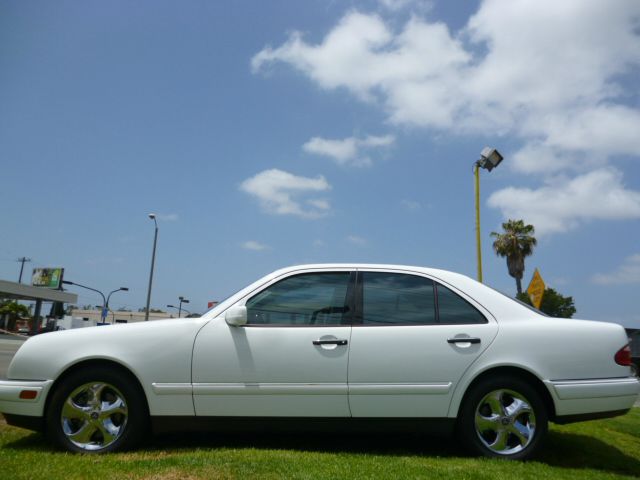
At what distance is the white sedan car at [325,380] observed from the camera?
4.04m

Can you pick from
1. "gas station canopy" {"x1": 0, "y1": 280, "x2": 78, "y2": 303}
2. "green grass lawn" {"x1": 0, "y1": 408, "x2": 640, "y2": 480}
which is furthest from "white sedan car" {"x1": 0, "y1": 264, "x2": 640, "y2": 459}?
"gas station canopy" {"x1": 0, "y1": 280, "x2": 78, "y2": 303}

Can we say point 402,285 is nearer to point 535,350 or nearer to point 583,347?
point 535,350

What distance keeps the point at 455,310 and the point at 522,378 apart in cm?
73

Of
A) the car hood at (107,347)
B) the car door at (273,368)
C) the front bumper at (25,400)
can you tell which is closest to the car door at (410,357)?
the car door at (273,368)

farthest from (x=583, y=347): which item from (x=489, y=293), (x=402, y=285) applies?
(x=402, y=285)

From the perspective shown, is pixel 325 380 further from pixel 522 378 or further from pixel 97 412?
pixel 97 412

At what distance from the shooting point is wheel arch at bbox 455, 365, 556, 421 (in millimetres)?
4094

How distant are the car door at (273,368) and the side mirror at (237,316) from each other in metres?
0.09

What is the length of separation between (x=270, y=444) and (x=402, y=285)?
→ 176 centimetres

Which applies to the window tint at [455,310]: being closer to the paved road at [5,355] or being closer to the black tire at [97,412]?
the black tire at [97,412]

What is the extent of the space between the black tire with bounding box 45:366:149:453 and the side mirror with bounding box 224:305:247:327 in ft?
2.97

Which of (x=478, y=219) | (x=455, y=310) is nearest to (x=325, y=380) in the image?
(x=455, y=310)

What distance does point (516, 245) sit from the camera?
32.9 meters

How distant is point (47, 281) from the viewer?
64625mm
